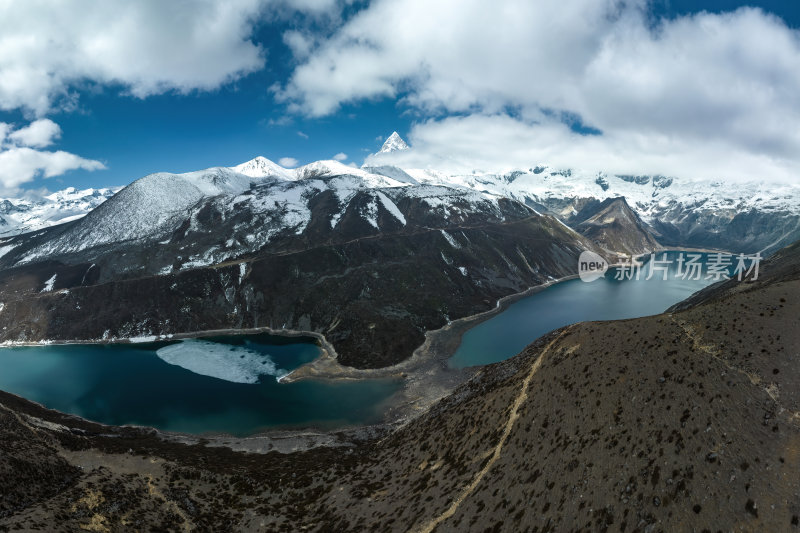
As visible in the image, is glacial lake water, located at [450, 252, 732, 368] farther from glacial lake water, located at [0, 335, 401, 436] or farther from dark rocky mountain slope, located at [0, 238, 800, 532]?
dark rocky mountain slope, located at [0, 238, 800, 532]

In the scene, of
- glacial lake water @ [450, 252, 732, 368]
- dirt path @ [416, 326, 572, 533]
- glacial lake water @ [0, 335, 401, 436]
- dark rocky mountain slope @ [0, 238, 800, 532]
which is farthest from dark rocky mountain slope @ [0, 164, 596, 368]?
dirt path @ [416, 326, 572, 533]

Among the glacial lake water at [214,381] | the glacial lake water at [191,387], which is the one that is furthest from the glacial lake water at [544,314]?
the glacial lake water at [191,387]

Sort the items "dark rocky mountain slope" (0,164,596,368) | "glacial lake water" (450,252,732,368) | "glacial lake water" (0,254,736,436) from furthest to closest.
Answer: "dark rocky mountain slope" (0,164,596,368) < "glacial lake water" (450,252,732,368) < "glacial lake water" (0,254,736,436)

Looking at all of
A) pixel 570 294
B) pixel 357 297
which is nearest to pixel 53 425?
pixel 357 297

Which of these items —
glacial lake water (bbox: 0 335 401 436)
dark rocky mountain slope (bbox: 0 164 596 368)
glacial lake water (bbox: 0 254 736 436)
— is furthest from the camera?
dark rocky mountain slope (bbox: 0 164 596 368)

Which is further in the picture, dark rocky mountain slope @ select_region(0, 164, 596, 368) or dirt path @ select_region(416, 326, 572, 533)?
dark rocky mountain slope @ select_region(0, 164, 596, 368)

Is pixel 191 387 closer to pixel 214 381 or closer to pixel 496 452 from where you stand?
pixel 214 381

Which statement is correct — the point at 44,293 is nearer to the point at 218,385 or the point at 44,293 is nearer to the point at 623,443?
the point at 218,385

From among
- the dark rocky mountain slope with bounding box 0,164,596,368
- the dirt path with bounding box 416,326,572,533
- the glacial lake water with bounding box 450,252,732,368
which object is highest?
the dark rocky mountain slope with bounding box 0,164,596,368
